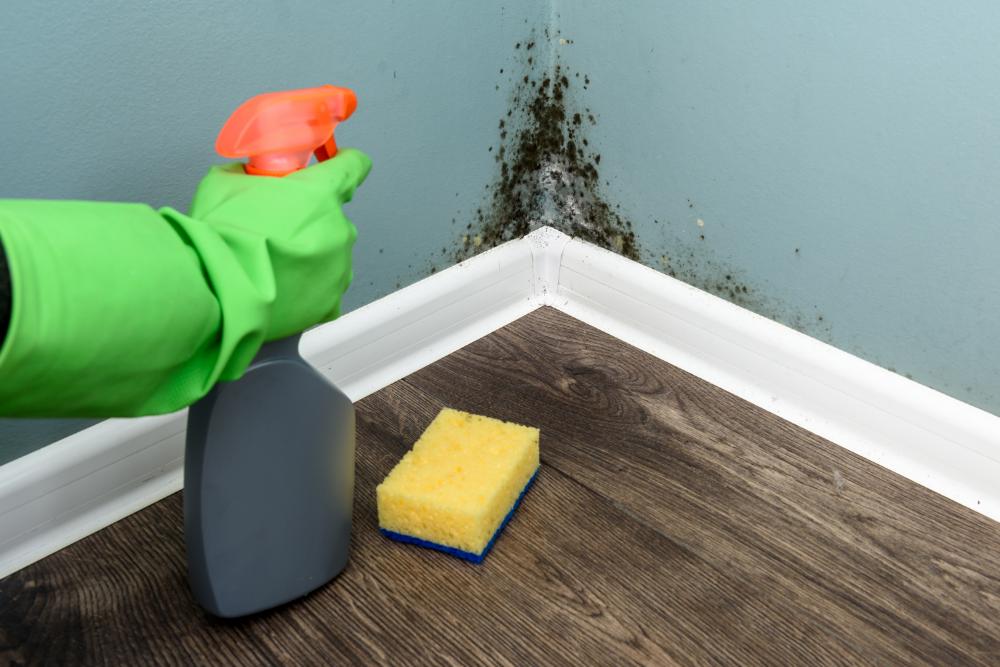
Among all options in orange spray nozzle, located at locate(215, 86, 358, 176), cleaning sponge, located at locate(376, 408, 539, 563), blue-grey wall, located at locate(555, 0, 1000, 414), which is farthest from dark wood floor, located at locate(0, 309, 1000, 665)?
orange spray nozzle, located at locate(215, 86, 358, 176)

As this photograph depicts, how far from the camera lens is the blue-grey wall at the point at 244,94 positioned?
796mm

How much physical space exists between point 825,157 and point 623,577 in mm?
475

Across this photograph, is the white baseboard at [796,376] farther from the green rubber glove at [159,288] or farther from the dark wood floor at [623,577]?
the green rubber glove at [159,288]

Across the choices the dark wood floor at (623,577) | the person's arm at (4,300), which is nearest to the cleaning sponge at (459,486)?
the dark wood floor at (623,577)

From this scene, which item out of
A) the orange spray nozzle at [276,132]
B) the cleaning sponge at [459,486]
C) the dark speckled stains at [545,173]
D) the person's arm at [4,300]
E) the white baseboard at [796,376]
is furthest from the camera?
the dark speckled stains at [545,173]

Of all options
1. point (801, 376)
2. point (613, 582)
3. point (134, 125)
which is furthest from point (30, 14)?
point (801, 376)

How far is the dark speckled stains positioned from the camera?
1208 mm

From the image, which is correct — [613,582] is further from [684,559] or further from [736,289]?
[736,289]

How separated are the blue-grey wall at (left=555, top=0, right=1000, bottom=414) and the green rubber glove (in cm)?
51

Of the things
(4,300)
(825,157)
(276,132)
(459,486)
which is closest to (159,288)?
(4,300)

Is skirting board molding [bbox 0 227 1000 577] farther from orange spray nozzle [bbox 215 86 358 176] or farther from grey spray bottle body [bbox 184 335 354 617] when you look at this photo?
orange spray nozzle [bbox 215 86 358 176]

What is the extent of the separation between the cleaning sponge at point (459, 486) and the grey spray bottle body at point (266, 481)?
0.07 m

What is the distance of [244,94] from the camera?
36.2 inches

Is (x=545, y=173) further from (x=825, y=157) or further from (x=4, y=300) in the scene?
(x=4, y=300)
